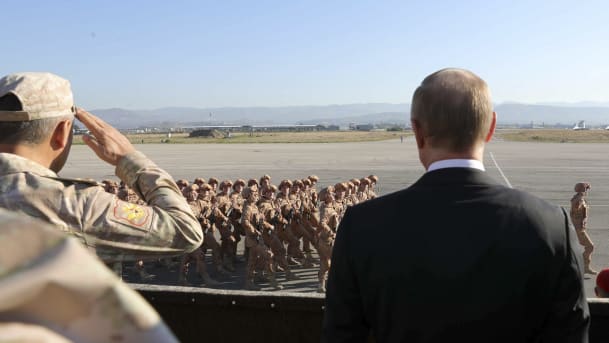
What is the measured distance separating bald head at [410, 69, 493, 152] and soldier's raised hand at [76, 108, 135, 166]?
92cm

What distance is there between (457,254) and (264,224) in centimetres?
848

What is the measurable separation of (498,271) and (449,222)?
171 millimetres

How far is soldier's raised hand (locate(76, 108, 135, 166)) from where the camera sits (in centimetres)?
176

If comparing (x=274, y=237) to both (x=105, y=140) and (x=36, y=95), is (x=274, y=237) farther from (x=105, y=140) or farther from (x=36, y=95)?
(x=36, y=95)

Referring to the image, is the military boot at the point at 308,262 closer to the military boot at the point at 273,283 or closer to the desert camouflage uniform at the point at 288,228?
the desert camouflage uniform at the point at 288,228

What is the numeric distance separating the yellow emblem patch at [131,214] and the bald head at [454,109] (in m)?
0.80

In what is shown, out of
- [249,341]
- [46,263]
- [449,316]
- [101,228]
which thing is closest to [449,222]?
[449,316]

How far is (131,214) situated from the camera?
153cm

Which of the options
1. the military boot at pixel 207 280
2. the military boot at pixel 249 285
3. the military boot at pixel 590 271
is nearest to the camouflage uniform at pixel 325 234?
the military boot at pixel 249 285

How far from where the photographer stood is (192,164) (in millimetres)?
32656

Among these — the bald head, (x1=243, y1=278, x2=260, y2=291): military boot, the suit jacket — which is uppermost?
the bald head

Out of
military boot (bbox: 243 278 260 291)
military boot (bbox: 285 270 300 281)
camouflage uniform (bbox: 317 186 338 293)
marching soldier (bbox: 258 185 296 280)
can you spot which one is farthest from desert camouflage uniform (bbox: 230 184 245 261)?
camouflage uniform (bbox: 317 186 338 293)

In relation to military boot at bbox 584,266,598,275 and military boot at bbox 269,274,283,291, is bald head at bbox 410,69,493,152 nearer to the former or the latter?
military boot at bbox 269,274,283,291

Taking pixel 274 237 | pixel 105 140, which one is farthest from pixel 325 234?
pixel 105 140
